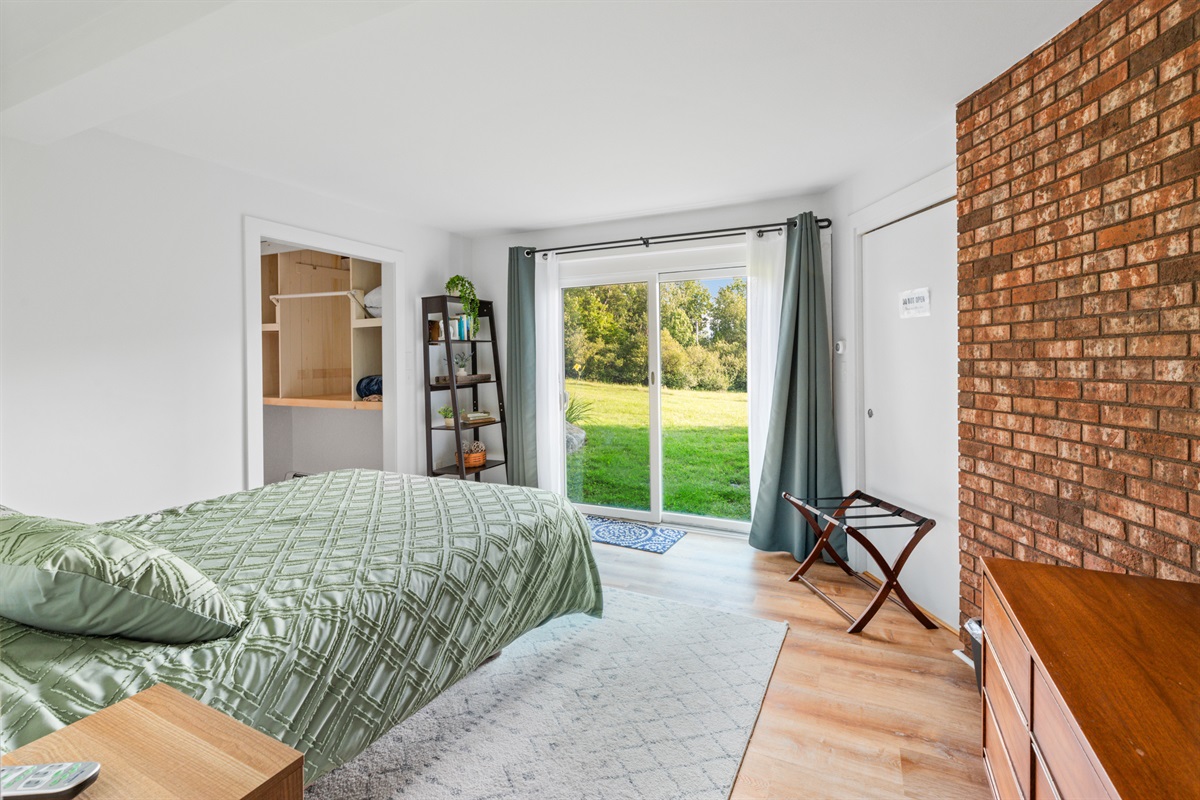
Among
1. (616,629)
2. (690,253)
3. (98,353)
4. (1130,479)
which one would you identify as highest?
(690,253)

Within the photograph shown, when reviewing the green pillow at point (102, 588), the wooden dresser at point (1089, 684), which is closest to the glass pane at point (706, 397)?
the wooden dresser at point (1089, 684)

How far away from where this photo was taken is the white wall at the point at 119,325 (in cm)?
256

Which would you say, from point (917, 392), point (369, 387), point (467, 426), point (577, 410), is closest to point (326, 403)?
point (369, 387)

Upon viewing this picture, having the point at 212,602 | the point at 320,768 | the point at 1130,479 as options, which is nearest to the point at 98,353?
the point at 212,602

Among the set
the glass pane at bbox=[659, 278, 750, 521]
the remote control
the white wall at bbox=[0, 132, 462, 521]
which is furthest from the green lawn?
the remote control

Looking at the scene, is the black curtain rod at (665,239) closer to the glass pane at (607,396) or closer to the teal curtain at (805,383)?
the teal curtain at (805,383)

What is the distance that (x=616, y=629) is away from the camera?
2.96 m

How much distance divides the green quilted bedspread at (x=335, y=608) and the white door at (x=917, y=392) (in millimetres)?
1684

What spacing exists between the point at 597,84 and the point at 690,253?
2.17m

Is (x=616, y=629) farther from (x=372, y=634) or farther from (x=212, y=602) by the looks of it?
(x=212, y=602)

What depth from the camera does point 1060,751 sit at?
108cm

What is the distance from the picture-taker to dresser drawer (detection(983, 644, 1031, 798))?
1.31 meters

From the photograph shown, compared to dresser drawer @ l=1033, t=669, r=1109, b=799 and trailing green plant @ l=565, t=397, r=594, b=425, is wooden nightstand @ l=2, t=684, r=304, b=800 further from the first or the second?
trailing green plant @ l=565, t=397, r=594, b=425

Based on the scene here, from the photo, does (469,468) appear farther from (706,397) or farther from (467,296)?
(706,397)
